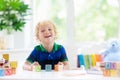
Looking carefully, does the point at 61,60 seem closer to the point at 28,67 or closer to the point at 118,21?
the point at 28,67

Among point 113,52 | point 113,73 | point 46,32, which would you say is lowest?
point 113,73

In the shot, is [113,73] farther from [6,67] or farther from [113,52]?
[6,67]

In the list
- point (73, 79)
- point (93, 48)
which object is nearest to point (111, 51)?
point (73, 79)

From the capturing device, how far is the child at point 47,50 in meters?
2.13

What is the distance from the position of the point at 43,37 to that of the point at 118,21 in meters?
1.22

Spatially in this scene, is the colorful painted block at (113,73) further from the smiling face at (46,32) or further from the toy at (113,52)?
the smiling face at (46,32)

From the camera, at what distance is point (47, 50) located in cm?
220

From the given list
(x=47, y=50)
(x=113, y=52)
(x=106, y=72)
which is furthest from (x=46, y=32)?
(x=106, y=72)

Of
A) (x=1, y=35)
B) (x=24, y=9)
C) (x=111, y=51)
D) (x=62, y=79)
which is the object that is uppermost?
(x=24, y=9)

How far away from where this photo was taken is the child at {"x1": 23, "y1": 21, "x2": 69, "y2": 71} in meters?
2.13

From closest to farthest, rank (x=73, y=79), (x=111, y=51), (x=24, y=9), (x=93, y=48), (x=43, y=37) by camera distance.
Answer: (x=73, y=79) → (x=111, y=51) → (x=43, y=37) → (x=93, y=48) → (x=24, y=9)

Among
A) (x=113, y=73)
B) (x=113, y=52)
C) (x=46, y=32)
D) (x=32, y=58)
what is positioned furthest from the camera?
(x=32, y=58)

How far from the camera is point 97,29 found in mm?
3244

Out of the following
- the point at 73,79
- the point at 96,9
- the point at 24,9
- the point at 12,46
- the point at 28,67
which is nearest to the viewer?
the point at 73,79
